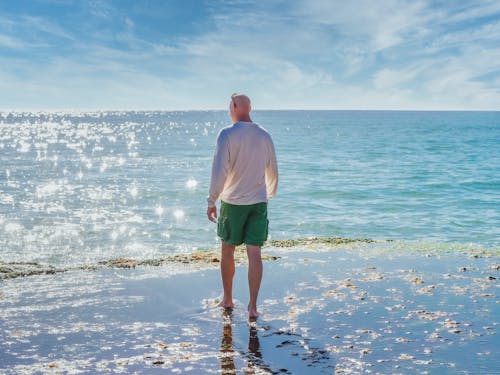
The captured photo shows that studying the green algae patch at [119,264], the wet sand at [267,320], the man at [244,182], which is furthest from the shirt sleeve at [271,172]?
the green algae patch at [119,264]

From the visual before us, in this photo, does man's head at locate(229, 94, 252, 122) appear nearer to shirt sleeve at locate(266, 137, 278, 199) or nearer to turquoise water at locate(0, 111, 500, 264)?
shirt sleeve at locate(266, 137, 278, 199)

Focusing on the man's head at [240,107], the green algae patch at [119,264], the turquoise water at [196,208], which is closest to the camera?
the man's head at [240,107]

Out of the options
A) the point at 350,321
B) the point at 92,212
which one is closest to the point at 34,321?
the point at 350,321

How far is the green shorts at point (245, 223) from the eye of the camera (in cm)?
632

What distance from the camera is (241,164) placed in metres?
6.22

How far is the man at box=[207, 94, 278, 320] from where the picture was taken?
6.14m

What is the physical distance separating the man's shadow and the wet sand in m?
0.01

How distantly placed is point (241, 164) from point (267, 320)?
1.91m

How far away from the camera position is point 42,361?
16.6 ft

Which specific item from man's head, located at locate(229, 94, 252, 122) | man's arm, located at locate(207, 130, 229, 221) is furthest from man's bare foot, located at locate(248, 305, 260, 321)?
man's head, located at locate(229, 94, 252, 122)

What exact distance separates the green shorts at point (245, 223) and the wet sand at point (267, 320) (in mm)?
966

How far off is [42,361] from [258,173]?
10.1ft

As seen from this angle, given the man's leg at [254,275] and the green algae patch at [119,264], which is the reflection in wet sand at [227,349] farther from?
the green algae patch at [119,264]

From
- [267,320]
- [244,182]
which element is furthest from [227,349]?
[244,182]
